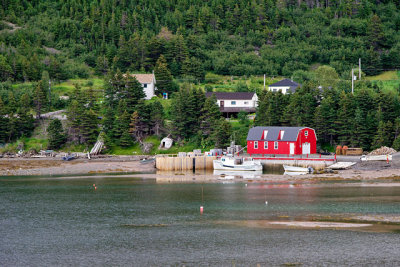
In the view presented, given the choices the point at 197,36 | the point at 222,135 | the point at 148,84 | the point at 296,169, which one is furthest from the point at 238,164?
the point at 197,36

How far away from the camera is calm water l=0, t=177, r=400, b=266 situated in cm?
3816

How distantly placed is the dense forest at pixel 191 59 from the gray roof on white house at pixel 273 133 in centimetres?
530

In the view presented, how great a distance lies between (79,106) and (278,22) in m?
90.3

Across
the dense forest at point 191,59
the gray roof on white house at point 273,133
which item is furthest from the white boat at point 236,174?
the dense forest at point 191,59

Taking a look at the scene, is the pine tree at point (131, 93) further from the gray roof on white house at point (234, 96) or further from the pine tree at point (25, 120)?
the pine tree at point (25, 120)

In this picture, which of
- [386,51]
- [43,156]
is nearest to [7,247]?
[43,156]

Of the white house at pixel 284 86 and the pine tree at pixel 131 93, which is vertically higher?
Answer: the white house at pixel 284 86

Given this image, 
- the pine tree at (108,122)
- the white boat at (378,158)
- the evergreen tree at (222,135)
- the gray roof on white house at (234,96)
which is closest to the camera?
the white boat at (378,158)

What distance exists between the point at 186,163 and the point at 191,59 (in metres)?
64.9

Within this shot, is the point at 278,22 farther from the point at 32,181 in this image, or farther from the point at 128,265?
the point at 128,265

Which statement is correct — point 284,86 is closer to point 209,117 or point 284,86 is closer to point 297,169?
point 209,117

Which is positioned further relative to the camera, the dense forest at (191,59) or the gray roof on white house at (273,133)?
the dense forest at (191,59)

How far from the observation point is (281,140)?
8606 centimetres

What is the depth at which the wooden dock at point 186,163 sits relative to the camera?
83750mm
